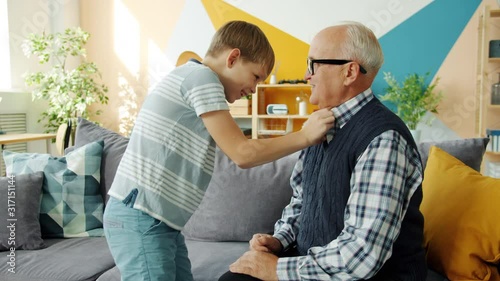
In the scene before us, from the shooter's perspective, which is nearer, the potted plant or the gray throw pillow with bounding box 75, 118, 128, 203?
the gray throw pillow with bounding box 75, 118, 128, 203

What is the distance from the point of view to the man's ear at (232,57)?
130 cm

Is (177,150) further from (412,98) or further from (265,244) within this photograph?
(412,98)

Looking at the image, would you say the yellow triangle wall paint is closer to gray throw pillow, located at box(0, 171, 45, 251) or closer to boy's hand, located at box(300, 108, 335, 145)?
gray throw pillow, located at box(0, 171, 45, 251)

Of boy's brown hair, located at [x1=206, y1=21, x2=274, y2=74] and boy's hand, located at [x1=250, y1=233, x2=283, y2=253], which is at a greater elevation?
boy's brown hair, located at [x1=206, y1=21, x2=274, y2=74]

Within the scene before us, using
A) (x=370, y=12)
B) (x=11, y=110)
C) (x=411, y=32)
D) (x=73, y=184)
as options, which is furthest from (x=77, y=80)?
(x=411, y=32)

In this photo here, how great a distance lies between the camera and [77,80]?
16.0 ft

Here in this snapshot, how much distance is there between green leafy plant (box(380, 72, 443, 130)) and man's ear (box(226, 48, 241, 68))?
3.76m

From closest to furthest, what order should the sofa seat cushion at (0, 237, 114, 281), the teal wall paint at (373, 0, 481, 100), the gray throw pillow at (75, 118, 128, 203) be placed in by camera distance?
the sofa seat cushion at (0, 237, 114, 281) < the gray throw pillow at (75, 118, 128, 203) < the teal wall paint at (373, 0, 481, 100)

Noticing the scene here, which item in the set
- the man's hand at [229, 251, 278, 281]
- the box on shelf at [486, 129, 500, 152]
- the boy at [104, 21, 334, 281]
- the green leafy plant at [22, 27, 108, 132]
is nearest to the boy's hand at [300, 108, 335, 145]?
the boy at [104, 21, 334, 281]

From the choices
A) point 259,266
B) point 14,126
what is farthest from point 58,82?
point 259,266

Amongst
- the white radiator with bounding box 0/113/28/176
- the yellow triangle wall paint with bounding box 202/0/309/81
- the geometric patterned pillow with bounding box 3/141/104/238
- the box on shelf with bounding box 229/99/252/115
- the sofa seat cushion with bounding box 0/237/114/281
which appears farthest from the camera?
the yellow triangle wall paint with bounding box 202/0/309/81

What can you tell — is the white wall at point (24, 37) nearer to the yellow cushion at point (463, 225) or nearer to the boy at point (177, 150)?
the boy at point (177, 150)

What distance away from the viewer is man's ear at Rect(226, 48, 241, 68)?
51.1 inches

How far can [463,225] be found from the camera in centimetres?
147
